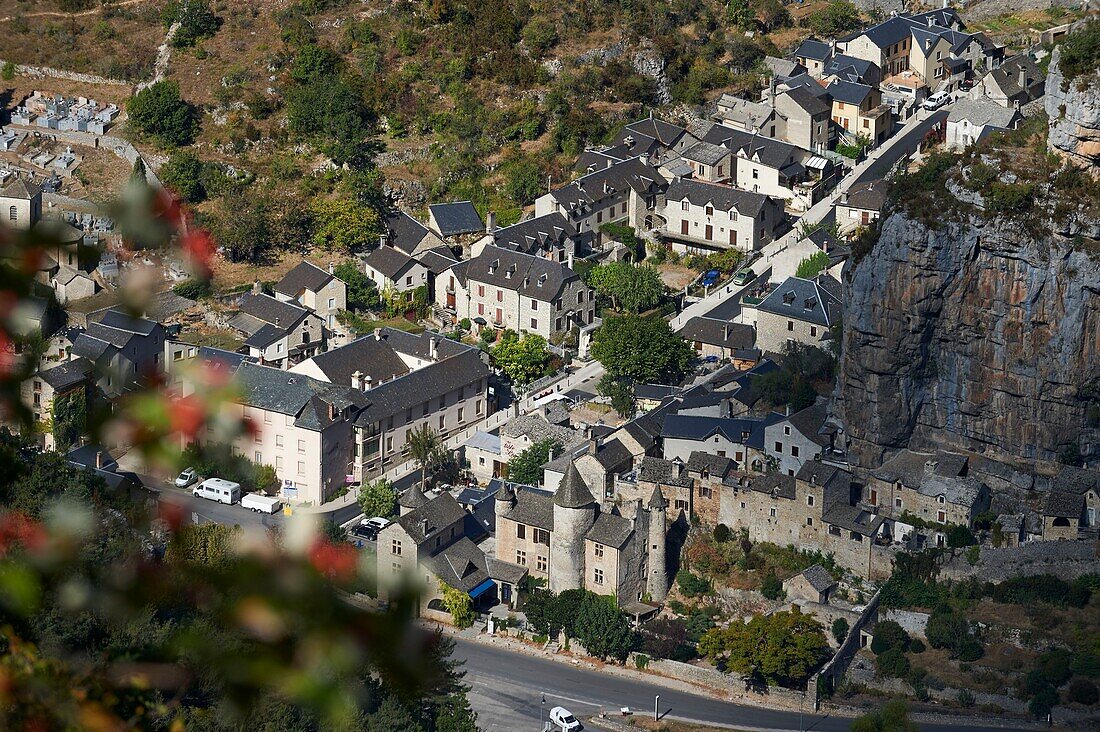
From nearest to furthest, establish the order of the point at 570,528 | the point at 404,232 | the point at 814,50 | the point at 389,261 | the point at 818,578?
the point at 818,578 < the point at 570,528 < the point at 389,261 < the point at 404,232 < the point at 814,50

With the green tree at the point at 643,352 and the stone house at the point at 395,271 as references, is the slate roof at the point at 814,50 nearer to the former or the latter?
the stone house at the point at 395,271

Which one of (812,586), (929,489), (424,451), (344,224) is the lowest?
(424,451)

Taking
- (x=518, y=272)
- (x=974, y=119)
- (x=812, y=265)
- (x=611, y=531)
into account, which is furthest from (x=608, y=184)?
(x=611, y=531)

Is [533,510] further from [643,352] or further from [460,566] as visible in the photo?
[643,352]

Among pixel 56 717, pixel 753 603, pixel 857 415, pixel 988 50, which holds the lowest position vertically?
pixel 753 603

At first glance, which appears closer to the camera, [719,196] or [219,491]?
[219,491]

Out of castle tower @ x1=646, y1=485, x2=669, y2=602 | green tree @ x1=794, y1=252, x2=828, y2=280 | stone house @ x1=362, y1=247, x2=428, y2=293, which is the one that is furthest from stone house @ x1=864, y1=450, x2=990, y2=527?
stone house @ x1=362, y1=247, x2=428, y2=293

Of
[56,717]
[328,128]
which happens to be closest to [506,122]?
[328,128]

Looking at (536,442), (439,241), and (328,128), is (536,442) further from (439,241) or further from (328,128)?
(328,128)
